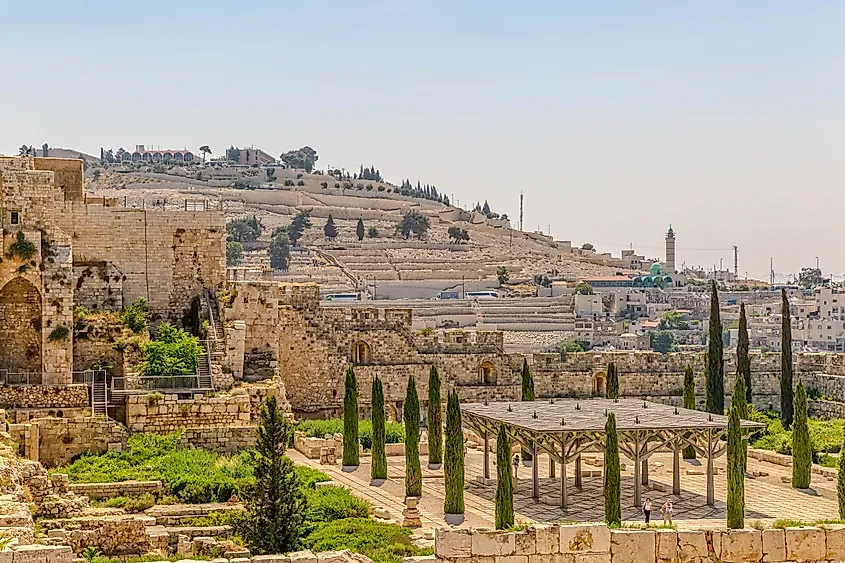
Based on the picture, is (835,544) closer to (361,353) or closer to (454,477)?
(454,477)

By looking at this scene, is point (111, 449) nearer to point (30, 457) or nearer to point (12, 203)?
point (30, 457)

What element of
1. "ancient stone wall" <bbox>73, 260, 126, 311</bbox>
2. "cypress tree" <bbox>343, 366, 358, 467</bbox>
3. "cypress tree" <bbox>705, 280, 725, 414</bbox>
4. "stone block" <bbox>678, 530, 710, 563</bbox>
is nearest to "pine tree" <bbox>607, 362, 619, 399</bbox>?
"cypress tree" <bbox>705, 280, 725, 414</bbox>

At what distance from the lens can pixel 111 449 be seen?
94.8 feet

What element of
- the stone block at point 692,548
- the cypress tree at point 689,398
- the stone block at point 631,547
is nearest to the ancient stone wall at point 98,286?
the cypress tree at point 689,398

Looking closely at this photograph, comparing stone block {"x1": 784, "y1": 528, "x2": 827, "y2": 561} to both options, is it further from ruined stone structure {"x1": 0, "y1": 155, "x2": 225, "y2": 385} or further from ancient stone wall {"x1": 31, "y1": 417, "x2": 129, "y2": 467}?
ruined stone structure {"x1": 0, "y1": 155, "x2": 225, "y2": 385}

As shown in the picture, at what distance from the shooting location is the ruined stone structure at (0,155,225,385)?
31688mm

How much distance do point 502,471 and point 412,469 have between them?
189 inches

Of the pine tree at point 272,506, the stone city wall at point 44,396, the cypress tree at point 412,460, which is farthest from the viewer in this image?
the stone city wall at point 44,396

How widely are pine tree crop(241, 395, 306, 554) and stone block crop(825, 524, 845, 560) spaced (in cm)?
984

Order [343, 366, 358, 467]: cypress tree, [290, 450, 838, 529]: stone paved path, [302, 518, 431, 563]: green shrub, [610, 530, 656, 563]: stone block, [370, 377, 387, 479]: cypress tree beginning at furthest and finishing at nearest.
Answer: [343, 366, 358, 467]: cypress tree
[370, 377, 387, 479]: cypress tree
[290, 450, 838, 529]: stone paved path
[302, 518, 431, 563]: green shrub
[610, 530, 656, 563]: stone block

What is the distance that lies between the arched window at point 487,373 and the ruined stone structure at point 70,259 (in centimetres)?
858

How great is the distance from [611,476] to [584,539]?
12.1 meters

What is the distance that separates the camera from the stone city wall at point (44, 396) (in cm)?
2988

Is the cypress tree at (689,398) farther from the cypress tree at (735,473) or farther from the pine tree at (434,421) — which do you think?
the cypress tree at (735,473)
